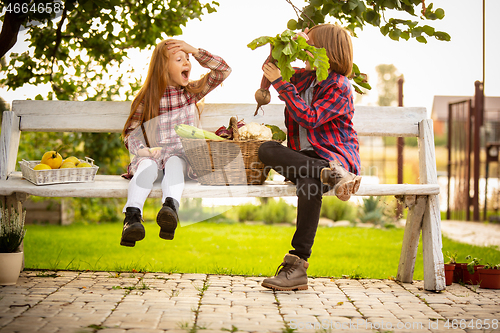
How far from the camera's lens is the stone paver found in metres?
1.88

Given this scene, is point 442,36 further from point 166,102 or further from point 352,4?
point 166,102

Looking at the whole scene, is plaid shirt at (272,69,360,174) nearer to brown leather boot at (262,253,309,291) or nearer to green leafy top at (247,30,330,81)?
green leafy top at (247,30,330,81)

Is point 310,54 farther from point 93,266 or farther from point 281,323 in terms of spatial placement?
point 93,266

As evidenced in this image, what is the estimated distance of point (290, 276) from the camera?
2420 millimetres

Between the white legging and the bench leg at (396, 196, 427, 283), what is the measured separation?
1.39m

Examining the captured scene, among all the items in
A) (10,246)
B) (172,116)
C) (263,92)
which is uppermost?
(263,92)

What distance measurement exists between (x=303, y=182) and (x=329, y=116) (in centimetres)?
40

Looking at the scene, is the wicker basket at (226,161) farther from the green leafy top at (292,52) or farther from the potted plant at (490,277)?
the potted plant at (490,277)

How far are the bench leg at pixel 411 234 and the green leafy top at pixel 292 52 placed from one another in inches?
39.8

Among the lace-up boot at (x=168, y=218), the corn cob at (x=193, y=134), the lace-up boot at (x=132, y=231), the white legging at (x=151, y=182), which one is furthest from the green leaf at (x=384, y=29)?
the lace-up boot at (x=132, y=231)

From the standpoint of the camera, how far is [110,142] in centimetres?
491

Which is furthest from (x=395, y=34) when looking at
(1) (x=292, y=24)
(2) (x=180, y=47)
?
(2) (x=180, y=47)

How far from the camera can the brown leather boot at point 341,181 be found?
7.44 feet

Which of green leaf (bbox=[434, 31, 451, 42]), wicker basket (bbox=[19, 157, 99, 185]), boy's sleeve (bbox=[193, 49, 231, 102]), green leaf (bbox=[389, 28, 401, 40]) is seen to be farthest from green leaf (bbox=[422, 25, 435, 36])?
wicker basket (bbox=[19, 157, 99, 185])
